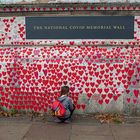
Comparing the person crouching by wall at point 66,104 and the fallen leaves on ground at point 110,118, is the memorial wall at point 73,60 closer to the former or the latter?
the fallen leaves on ground at point 110,118

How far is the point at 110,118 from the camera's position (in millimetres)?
8070

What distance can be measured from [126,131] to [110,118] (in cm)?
92

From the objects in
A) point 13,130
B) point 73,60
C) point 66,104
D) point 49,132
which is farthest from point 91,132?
point 73,60

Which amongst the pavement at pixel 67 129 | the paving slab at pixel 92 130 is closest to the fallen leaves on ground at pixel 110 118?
the pavement at pixel 67 129

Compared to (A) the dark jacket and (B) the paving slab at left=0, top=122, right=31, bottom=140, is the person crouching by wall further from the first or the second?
(B) the paving slab at left=0, top=122, right=31, bottom=140

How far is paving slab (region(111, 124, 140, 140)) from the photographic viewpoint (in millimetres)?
6801

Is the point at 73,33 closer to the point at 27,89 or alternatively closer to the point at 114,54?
the point at 114,54

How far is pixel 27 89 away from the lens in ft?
27.9

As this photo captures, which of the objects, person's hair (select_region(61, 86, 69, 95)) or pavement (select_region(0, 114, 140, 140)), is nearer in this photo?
pavement (select_region(0, 114, 140, 140))

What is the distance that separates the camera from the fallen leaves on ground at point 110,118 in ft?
26.0

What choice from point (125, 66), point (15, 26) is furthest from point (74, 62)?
point (15, 26)

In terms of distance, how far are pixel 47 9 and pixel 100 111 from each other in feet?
9.26

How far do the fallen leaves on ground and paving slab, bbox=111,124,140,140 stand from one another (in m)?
0.34

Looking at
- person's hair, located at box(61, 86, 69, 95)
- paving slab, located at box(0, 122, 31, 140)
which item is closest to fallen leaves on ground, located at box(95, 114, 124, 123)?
person's hair, located at box(61, 86, 69, 95)
